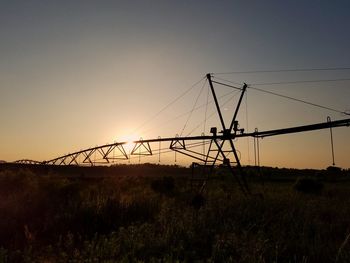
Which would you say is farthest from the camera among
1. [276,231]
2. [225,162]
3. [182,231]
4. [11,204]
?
[225,162]

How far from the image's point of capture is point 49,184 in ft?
71.2

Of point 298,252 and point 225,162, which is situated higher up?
point 225,162

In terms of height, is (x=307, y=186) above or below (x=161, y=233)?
above

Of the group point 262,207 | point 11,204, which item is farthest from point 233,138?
point 11,204

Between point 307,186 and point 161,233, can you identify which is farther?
point 307,186

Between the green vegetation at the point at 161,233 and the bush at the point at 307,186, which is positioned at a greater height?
the bush at the point at 307,186

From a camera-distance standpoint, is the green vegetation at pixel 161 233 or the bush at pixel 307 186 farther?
the bush at pixel 307 186

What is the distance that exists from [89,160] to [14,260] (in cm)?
2620

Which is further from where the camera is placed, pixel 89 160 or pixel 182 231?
pixel 89 160

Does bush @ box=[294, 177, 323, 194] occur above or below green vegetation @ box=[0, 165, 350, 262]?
above

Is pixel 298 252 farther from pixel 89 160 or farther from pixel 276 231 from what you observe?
pixel 89 160

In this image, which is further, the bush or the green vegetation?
the bush

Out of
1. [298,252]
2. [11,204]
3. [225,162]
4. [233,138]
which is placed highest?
[233,138]

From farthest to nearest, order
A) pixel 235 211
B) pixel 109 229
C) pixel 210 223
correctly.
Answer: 1. pixel 235 211
2. pixel 109 229
3. pixel 210 223
